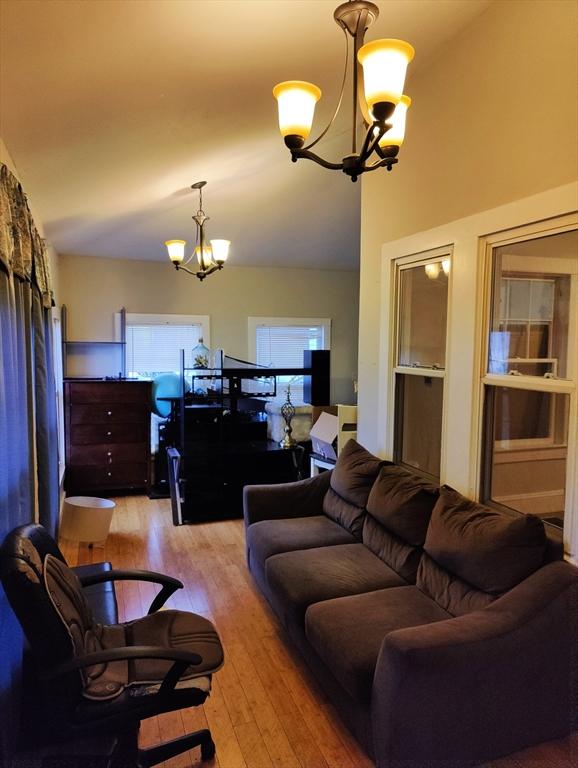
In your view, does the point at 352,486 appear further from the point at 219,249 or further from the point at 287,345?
the point at 287,345

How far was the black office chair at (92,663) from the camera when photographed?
5.42ft

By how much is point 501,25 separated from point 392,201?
111 cm

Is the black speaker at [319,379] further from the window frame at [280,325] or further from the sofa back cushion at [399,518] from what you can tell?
the sofa back cushion at [399,518]

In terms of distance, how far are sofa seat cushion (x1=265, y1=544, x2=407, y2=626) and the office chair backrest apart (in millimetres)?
1105

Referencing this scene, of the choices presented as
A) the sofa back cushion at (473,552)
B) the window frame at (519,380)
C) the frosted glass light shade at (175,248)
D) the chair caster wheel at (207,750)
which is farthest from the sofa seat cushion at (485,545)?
the frosted glass light shade at (175,248)

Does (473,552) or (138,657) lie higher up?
(473,552)

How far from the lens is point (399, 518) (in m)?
2.71

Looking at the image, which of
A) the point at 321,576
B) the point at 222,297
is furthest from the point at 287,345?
the point at 321,576

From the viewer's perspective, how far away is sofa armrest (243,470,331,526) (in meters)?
3.53

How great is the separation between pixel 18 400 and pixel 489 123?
260 cm

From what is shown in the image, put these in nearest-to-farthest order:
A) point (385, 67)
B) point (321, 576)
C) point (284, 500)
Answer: point (385, 67)
point (321, 576)
point (284, 500)

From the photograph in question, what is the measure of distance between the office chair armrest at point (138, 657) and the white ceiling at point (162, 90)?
2.14 meters

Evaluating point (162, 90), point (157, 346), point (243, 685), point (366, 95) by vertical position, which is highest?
point (162, 90)

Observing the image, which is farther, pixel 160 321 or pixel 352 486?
pixel 160 321
